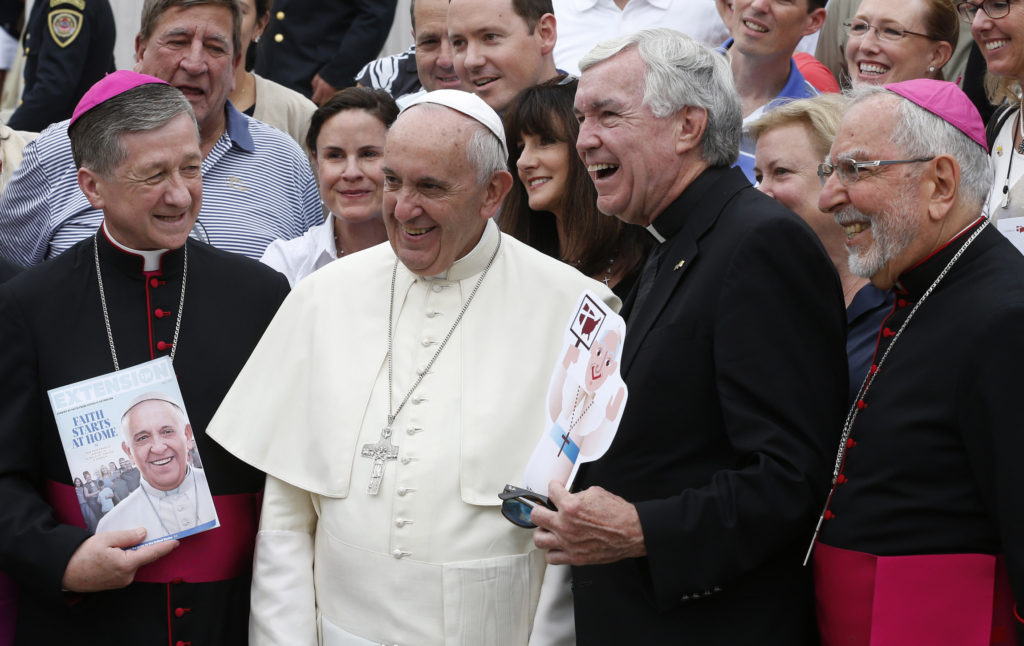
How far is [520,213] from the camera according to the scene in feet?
15.0

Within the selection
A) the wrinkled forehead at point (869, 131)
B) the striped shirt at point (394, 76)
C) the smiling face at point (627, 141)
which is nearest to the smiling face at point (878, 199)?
the wrinkled forehead at point (869, 131)

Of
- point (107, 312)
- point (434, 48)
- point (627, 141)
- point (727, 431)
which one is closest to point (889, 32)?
point (434, 48)

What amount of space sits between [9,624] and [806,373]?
2.47 meters

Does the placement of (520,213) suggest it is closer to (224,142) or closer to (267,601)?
(224,142)

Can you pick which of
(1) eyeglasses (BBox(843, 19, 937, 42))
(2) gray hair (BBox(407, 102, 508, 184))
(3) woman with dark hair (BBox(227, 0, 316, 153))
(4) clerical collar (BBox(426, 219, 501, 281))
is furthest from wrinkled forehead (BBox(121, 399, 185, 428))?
(1) eyeglasses (BBox(843, 19, 937, 42))

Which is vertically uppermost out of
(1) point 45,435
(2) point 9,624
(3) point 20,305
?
(3) point 20,305

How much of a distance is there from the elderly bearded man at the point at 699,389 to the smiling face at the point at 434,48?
251 cm

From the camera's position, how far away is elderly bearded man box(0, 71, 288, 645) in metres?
3.37

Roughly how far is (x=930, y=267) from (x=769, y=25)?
2370 mm

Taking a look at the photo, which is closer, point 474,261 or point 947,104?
point 947,104

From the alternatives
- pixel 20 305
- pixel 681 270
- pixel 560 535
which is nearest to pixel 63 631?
pixel 20 305

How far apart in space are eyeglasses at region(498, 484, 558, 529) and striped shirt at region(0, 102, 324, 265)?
7.17 feet

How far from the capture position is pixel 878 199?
9.53 ft

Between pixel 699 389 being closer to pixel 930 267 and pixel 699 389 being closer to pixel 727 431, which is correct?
pixel 727 431
